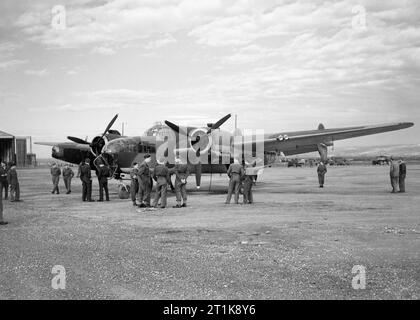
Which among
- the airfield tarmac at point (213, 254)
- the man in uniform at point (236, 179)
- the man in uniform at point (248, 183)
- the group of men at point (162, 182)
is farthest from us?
the man in uniform at point (236, 179)

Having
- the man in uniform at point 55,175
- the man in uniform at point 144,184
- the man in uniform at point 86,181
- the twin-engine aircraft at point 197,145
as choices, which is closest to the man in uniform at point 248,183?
the twin-engine aircraft at point 197,145

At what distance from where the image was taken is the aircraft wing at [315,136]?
2197 cm

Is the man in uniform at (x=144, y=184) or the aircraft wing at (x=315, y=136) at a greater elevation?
the aircraft wing at (x=315, y=136)

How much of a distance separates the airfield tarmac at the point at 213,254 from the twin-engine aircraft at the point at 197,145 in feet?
20.7

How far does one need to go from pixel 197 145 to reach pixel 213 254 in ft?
43.2

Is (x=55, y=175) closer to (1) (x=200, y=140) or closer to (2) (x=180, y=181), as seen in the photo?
(1) (x=200, y=140)

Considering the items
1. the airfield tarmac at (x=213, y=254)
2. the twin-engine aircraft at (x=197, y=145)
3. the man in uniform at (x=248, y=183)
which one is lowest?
the airfield tarmac at (x=213, y=254)

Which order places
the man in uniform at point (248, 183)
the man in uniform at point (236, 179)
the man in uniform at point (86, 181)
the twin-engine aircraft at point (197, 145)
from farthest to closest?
the twin-engine aircraft at point (197, 145)
the man in uniform at point (86, 181)
the man in uniform at point (236, 179)
the man in uniform at point (248, 183)

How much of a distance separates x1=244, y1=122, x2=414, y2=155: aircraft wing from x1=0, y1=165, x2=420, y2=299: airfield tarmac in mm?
9758

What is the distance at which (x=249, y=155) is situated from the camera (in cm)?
2492

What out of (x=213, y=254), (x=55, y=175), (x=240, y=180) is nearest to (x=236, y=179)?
(x=240, y=180)

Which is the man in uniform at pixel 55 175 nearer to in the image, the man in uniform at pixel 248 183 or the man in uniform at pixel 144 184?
the man in uniform at pixel 144 184

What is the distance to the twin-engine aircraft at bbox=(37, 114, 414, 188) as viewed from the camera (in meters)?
19.3
